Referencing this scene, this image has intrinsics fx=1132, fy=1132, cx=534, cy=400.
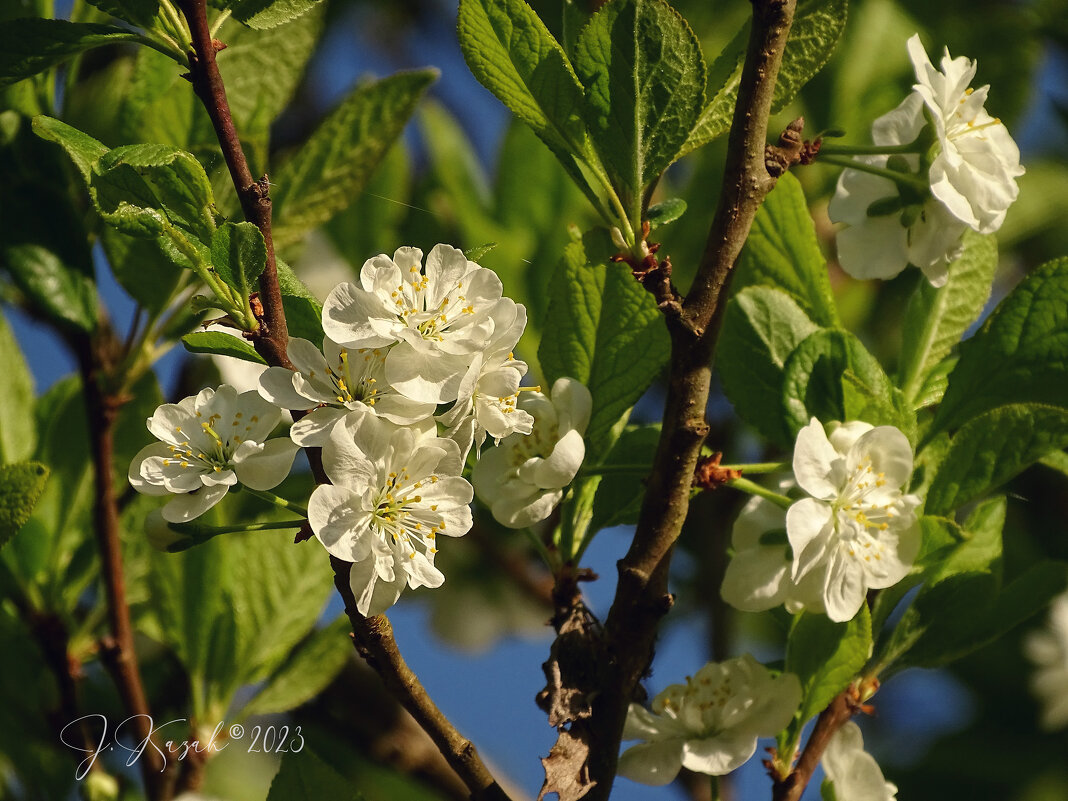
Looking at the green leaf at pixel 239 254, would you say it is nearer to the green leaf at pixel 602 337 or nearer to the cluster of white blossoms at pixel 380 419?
the cluster of white blossoms at pixel 380 419

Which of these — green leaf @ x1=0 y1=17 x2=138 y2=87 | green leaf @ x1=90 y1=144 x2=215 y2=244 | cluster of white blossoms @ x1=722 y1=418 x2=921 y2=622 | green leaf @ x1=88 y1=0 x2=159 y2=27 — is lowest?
cluster of white blossoms @ x1=722 y1=418 x2=921 y2=622

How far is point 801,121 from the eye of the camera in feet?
3.33

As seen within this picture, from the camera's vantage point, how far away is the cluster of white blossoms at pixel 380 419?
85 centimetres

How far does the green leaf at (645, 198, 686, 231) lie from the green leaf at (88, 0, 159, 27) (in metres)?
0.45

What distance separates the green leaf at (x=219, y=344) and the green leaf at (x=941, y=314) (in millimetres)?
727

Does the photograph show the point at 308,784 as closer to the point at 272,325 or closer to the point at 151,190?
the point at 272,325

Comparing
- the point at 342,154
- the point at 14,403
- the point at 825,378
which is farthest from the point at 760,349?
the point at 14,403

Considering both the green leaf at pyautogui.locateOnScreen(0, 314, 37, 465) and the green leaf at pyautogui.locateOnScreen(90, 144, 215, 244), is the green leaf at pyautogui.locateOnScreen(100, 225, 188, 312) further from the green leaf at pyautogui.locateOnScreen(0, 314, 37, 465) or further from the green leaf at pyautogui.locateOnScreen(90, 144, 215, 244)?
the green leaf at pyautogui.locateOnScreen(90, 144, 215, 244)

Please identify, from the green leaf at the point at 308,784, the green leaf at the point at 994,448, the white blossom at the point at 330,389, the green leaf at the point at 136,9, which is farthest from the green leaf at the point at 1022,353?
the green leaf at the point at 136,9

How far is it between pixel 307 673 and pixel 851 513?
867mm

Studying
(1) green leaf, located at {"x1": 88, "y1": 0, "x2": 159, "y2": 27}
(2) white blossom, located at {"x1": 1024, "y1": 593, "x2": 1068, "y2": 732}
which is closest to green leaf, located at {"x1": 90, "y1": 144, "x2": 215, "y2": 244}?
(1) green leaf, located at {"x1": 88, "y1": 0, "x2": 159, "y2": 27}

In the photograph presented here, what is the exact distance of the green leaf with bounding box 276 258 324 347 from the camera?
930mm

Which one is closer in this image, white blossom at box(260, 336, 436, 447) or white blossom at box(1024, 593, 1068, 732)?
white blossom at box(260, 336, 436, 447)

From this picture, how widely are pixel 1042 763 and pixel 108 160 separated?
9.83ft
